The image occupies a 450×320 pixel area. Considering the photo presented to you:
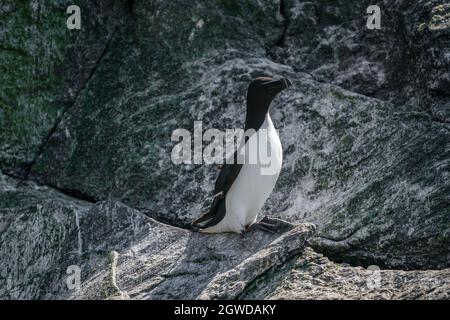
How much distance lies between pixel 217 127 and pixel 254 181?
158 cm

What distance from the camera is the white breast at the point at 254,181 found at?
7.94 meters

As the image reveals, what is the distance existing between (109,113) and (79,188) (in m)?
0.84

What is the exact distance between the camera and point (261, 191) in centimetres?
801

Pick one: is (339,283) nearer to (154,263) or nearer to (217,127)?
(154,263)

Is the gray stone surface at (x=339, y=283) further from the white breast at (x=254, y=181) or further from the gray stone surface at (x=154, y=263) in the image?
the white breast at (x=254, y=181)

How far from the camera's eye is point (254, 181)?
314 inches

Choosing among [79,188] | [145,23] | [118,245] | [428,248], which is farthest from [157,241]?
[145,23]

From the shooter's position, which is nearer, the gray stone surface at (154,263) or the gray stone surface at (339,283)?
the gray stone surface at (339,283)

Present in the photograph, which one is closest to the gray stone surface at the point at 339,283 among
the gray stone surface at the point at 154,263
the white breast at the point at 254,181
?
the gray stone surface at the point at 154,263

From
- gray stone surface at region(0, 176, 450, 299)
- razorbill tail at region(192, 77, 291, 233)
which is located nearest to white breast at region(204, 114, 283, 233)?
razorbill tail at region(192, 77, 291, 233)

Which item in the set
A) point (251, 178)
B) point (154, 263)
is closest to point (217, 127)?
point (251, 178)

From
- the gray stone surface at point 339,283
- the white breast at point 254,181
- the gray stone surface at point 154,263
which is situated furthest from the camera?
the white breast at point 254,181

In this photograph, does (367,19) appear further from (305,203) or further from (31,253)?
(31,253)

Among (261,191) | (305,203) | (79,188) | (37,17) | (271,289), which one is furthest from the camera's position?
(37,17)
